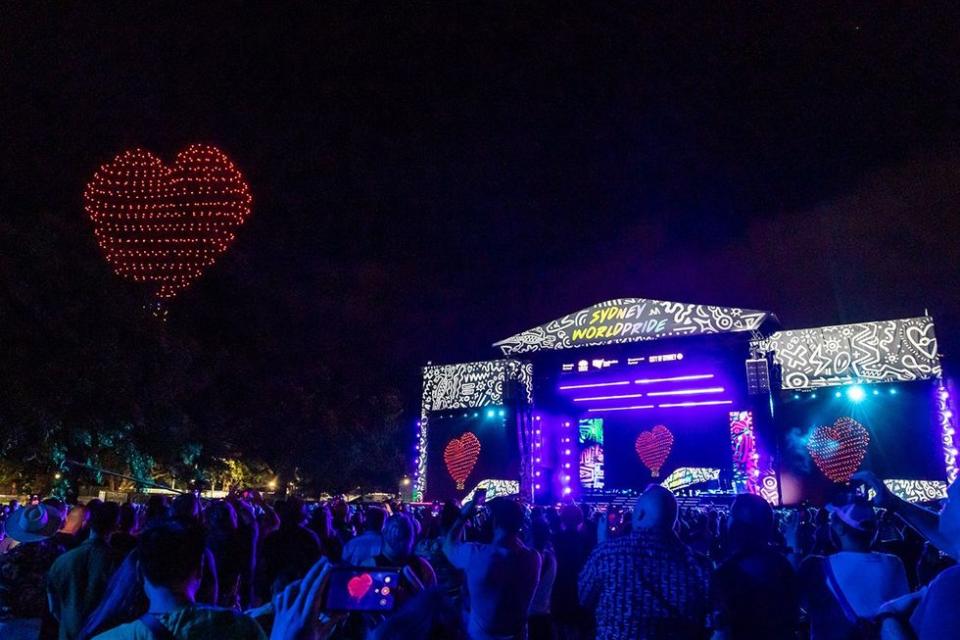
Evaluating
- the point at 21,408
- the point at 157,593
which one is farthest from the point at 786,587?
the point at 21,408

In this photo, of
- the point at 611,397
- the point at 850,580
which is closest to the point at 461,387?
the point at 611,397

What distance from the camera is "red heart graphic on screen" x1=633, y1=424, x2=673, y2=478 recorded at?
2694 centimetres

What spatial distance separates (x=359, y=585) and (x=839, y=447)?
2153cm

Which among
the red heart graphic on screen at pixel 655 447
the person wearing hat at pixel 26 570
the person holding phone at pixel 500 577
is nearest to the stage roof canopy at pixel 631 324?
the red heart graphic on screen at pixel 655 447

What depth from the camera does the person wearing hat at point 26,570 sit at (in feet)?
15.0

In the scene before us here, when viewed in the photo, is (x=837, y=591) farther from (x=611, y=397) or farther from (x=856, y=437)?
(x=611, y=397)

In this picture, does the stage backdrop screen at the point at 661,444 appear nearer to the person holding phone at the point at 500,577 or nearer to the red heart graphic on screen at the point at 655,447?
the red heart graphic on screen at the point at 655,447

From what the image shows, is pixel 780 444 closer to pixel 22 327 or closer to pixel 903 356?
pixel 903 356

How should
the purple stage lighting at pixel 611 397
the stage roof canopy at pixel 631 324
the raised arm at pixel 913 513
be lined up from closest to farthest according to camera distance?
the raised arm at pixel 913 513 → the stage roof canopy at pixel 631 324 → the purple stage lighting at pixel 611 397

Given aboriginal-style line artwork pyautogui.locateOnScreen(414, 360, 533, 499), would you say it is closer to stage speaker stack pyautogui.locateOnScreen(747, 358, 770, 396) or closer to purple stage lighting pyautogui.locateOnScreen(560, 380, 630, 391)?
purple stage lighting pyautogui.locateOnScreen(560, 380, 630, 391)

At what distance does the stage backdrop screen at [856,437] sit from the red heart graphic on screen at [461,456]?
10.00 meters

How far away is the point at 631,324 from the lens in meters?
23.2

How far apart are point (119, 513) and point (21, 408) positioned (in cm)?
1220

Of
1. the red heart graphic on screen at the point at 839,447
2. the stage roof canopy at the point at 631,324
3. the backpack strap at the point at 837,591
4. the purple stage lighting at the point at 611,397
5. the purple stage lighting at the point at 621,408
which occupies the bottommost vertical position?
the backpack strap at the point at 837,591
